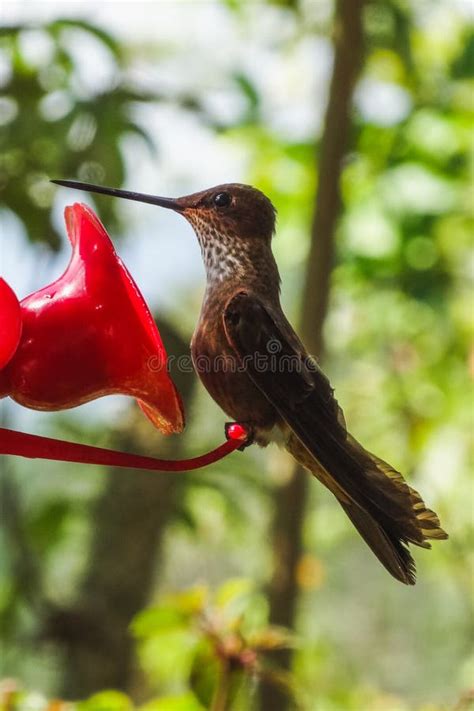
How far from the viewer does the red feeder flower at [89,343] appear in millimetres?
1354

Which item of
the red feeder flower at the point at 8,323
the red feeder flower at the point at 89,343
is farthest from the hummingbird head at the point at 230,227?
the red feeder flower at the point at 8,323

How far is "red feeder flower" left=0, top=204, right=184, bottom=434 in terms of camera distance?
53.3 inches

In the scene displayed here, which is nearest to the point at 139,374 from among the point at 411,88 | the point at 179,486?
the point at 179,486

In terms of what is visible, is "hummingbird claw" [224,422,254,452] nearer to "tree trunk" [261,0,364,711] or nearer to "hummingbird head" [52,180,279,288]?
"hummingbird head" [52,180,279,288]

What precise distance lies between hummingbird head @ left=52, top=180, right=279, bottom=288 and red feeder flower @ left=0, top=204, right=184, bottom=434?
0.22 m

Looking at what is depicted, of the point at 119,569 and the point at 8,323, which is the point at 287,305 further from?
the point at 8,323

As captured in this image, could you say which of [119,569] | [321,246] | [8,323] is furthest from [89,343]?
[119,569]

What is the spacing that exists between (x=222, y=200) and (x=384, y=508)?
25.7 inches

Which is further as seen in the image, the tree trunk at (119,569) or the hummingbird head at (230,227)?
the tree trunk at (119,569)

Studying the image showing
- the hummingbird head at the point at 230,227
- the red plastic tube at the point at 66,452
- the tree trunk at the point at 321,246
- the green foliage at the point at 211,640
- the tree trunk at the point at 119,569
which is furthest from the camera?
the tree trunk at the point at 119,569

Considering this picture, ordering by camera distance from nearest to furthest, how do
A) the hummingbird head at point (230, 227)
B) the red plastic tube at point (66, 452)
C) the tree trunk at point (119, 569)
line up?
the red plastic tube at point (66, 452) → the hummingbird head at point (230, 227) → the tree trunk at point (119, 569)

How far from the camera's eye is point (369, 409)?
416 centimetres

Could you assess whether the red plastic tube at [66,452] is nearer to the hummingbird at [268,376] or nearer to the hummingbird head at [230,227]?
the hummingbird at [268,376]

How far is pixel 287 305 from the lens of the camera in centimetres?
477
